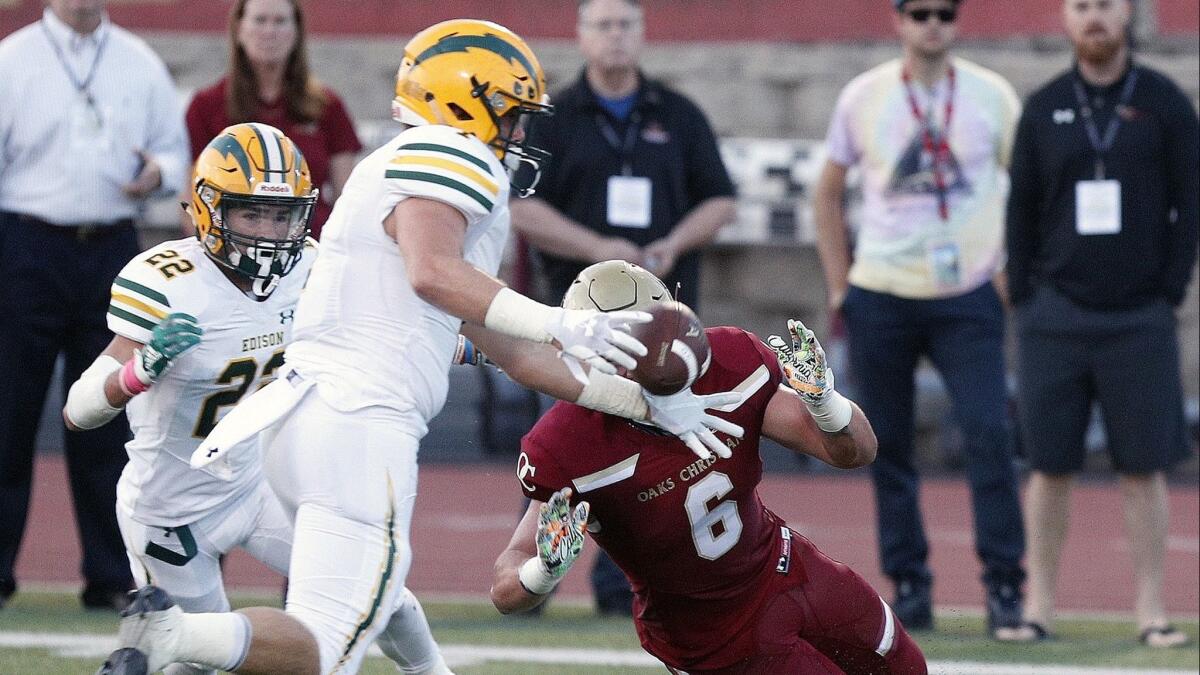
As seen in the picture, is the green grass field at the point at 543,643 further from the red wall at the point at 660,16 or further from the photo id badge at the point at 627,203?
the red wall at the point at 660,16

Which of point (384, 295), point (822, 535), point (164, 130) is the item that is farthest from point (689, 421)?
point (822, 535)

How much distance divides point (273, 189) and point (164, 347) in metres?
0.47

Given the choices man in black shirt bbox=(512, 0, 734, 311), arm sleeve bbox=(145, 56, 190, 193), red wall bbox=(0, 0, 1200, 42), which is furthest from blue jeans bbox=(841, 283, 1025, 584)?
red wall bbox=(0, 0, 1200, 42)

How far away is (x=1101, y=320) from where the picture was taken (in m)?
6.27

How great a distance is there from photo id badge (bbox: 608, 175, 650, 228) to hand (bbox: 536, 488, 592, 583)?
2.98 metres

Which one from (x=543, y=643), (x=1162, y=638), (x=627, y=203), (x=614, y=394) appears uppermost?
(x=614, y=394)

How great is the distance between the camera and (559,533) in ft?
12.4

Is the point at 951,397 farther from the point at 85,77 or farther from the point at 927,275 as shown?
the point at 85,77

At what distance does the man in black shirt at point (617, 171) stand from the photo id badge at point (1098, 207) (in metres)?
1.27

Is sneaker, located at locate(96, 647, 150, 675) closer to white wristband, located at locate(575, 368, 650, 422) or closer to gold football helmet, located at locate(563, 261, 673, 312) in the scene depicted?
white wristband, located at locate(575, 368, 650, 422)

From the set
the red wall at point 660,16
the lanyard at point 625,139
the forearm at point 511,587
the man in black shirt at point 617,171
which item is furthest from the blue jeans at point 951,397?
the red wall at point 660,16

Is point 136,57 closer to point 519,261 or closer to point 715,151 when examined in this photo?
point 715,151

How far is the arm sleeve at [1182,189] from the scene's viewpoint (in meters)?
6.24

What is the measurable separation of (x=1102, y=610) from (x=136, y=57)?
4.03m
